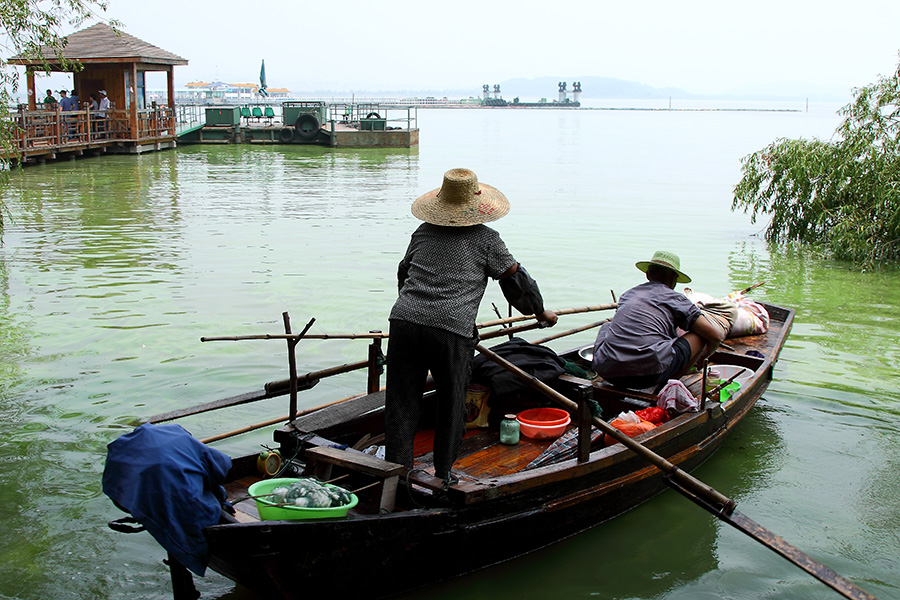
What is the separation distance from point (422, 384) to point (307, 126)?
32672 millimetres

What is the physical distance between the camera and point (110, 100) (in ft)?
90.6

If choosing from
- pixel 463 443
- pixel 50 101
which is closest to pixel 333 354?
pixel 463 443

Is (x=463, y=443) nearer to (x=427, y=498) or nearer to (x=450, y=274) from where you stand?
(x=427, y=498)

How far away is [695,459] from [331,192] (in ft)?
54.7

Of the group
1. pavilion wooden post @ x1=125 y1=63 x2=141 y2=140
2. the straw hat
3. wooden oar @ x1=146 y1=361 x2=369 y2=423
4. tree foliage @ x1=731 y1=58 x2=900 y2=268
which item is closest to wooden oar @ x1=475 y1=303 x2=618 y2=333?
wooden oar @ x1=146 y1=361 x2=369 y2=423

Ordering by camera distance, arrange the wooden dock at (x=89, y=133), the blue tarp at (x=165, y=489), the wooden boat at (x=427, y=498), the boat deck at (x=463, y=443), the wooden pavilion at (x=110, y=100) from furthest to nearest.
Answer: the wooden pavilion at (x=110, y=100), the wooden dock at (x=89, y=133), the boat deck at (x=463, y=443), the wooden boat at (x=427, y=498), the blue tarp at (x=165, y=489)

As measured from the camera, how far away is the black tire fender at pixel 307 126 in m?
35.6

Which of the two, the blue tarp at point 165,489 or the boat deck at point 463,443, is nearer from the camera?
the blue tarp at point 165,489

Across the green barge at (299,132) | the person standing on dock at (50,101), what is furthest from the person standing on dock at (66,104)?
the green barge at (299,132)

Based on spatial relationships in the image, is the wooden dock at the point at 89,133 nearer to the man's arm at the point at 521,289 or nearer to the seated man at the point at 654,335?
the seated man at the point at 654,335

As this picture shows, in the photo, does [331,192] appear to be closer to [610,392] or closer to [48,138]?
[48,138]

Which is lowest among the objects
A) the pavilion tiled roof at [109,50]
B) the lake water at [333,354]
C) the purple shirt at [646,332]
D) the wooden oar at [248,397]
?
the lake water at [333,354]

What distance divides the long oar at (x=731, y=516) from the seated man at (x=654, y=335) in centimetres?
128

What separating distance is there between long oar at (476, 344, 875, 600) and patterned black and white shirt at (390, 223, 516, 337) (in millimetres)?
357
